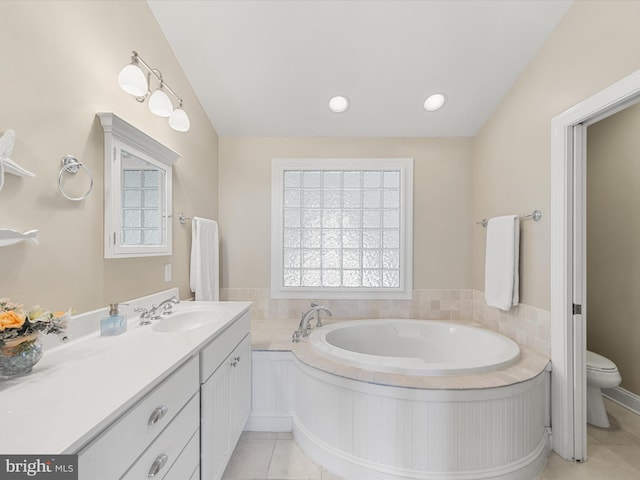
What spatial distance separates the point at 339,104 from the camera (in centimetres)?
241

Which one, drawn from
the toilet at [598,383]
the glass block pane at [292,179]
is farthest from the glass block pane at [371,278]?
the toilet at [598,383]

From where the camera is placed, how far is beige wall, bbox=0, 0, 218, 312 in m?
1.02

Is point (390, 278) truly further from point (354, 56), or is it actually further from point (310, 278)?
point (354, 56)

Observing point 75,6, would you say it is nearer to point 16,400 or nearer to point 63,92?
point 63,92

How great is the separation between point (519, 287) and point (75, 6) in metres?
2.94

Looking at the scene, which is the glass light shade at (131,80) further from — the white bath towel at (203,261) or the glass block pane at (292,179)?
the glass block pane at (292,179)

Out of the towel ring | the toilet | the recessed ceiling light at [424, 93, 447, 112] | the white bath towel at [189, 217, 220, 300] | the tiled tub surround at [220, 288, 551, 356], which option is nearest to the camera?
the towel ring

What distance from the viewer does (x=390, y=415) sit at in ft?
5.01

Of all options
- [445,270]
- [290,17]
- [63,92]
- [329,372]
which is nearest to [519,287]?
[445,270]

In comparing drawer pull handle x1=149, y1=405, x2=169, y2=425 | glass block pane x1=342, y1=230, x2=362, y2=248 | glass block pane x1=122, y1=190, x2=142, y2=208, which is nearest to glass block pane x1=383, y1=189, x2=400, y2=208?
glass block pane x1=342, y1=230, x2=362, y2=248

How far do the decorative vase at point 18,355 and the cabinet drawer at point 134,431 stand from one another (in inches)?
14.5

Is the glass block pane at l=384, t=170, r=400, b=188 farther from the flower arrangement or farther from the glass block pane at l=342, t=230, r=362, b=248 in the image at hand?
the flower arrangement

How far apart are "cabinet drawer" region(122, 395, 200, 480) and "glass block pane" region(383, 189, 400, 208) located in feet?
7.19

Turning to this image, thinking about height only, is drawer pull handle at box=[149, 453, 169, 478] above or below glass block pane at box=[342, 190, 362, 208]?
below
